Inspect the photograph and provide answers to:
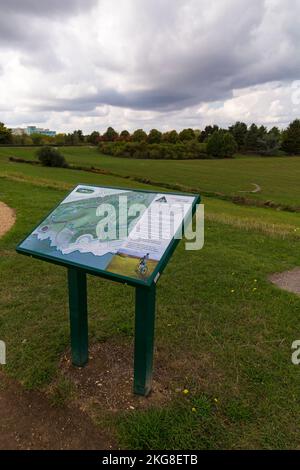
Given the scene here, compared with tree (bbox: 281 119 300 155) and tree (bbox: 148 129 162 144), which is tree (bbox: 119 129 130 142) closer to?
tree (bbox: 148 129 162 144)

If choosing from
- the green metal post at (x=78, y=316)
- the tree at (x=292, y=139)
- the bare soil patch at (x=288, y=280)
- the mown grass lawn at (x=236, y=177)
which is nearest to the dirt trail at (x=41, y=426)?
the green metal post at (x=78, y=316)

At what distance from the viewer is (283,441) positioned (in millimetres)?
3273

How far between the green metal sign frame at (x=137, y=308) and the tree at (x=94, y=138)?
94721 mm

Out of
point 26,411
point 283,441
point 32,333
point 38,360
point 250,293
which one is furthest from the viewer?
point 250,293

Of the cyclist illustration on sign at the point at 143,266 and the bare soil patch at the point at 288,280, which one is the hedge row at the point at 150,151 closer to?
the bare soil patch at the point at 288,280

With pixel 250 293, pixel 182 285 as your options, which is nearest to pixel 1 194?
pixel 182 285

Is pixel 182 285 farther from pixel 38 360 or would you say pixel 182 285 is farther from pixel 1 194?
pixel 1 194

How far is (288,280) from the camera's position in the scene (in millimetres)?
6883

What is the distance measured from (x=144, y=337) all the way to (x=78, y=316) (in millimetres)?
931

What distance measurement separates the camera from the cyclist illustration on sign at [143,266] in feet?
10.1

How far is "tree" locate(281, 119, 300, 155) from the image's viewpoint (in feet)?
276
